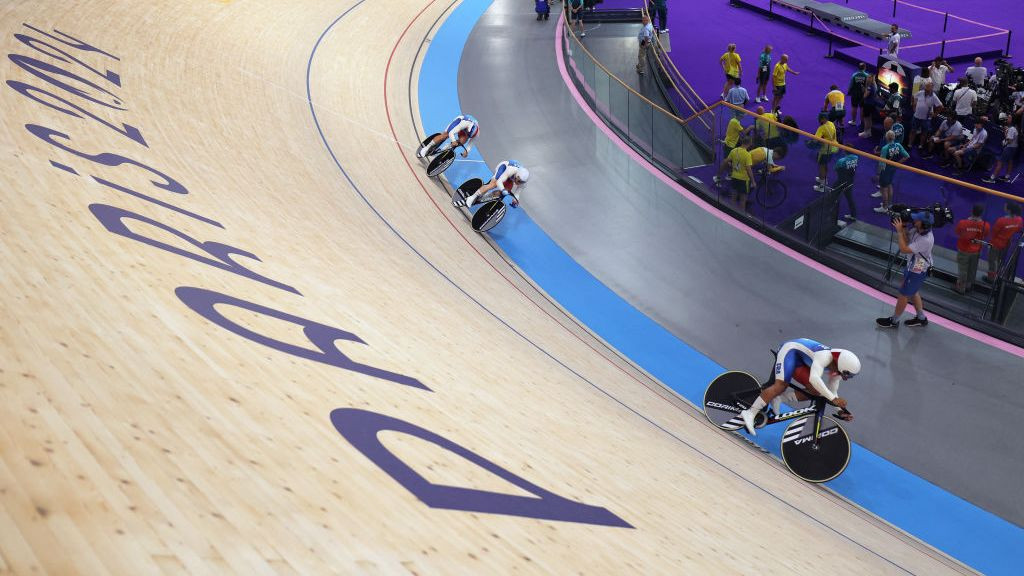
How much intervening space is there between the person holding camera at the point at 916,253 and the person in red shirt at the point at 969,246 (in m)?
0.24

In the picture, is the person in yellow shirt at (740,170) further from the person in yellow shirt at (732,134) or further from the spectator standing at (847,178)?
the spectator standing at (847,178)

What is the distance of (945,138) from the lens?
1007 centimetres

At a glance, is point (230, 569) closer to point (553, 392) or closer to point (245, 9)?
point (553, 392)

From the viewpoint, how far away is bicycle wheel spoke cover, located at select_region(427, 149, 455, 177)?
919cm

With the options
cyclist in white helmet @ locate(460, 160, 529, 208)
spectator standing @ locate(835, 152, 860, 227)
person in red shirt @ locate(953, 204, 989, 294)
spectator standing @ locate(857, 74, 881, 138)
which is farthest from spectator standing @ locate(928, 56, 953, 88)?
cyclist in white helmet @ locate(460, 160, 529, 208)

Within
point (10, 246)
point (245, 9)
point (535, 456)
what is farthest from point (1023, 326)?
point (245, 9)

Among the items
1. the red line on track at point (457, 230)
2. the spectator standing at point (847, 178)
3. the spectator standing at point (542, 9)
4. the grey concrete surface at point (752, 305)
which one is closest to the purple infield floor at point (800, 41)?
the spectator standing at point (847, 178)

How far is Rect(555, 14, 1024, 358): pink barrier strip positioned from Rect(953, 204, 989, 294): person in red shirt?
0.37 meters

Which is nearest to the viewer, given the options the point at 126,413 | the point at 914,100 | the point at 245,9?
the point at 126,413

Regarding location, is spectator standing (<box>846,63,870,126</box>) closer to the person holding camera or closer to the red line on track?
the person holding camera

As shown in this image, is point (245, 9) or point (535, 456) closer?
point (535, 456)

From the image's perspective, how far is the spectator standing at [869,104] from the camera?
10.9m

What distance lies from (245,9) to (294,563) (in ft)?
38.7

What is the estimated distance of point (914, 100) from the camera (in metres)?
10.7
